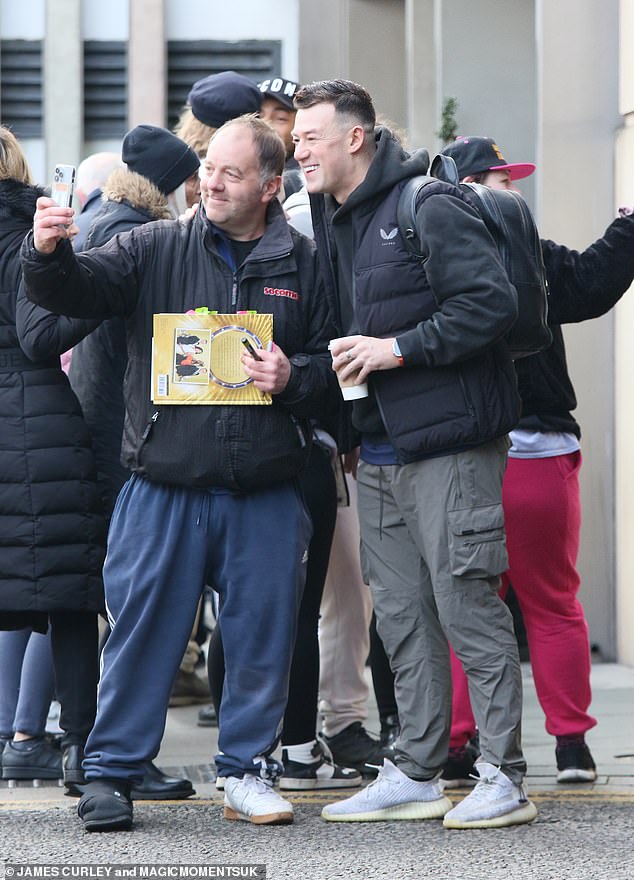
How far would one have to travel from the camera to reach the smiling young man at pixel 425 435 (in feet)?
15.6

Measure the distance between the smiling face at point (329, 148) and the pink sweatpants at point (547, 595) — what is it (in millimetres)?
1205

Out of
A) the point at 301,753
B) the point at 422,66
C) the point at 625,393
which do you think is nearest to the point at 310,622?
the point at 301,753

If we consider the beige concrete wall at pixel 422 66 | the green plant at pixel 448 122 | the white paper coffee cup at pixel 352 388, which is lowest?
the white paper coffee cup at pixel 352 388

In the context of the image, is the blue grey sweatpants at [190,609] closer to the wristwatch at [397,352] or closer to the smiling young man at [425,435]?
the smiling young man at [425,435]

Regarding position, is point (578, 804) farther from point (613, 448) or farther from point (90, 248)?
point (613, 448)

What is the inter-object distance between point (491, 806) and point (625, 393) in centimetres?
363

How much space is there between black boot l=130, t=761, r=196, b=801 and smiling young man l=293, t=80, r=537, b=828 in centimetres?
62

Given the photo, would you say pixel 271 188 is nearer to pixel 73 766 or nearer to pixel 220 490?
pixel 220 490

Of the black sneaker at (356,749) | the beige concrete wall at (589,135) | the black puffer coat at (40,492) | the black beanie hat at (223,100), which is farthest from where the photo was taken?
the beige concrete wall at (589,135)

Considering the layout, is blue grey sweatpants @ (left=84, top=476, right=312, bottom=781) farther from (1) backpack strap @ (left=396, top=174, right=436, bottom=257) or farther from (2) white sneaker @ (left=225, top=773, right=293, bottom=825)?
(1) backpack strap @ (left=396, top=174, right=436, bottom=257)

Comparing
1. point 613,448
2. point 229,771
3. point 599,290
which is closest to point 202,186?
point 599,290

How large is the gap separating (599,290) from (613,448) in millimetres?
2822

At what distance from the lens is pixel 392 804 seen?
495 cm

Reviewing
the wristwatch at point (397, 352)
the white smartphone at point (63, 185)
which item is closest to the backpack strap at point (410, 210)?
the wristwatch at point (397, 352)
